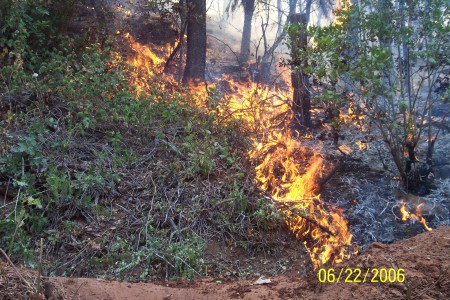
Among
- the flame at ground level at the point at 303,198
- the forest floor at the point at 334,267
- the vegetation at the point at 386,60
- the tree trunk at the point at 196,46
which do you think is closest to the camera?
the forest floor at the point at 334,267

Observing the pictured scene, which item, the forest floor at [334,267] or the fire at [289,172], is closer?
the forest floor at [334,267]

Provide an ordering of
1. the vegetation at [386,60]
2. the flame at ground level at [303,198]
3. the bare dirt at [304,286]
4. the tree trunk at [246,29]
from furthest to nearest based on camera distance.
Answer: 1. the tree trunk at [246,29]
2. the vegetation at [386,60]
3. the flame at ground level at [303,198]
4. the bare dirt at [304,286]

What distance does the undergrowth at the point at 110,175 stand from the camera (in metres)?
5.22

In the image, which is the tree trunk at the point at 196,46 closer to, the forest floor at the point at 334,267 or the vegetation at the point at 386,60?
the vegetation at the point at 386,60

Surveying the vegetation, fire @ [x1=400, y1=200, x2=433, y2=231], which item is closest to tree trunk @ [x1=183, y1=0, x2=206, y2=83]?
the vegetation

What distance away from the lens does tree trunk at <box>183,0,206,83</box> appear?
451 inches

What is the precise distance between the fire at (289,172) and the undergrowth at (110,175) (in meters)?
0.29

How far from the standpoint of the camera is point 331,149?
8.58 meters

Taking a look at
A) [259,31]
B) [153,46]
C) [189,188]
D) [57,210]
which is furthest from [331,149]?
[259,31]

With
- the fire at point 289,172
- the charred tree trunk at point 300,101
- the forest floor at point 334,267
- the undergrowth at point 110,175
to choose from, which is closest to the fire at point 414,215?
the forest floor at point 334,267

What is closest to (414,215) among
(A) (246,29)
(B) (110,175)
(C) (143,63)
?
(B) (110,175)

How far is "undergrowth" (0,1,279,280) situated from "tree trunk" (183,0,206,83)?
2650 mm

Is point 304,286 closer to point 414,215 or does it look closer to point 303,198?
point 303,198

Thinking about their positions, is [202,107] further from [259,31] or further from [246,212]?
[259,31]
